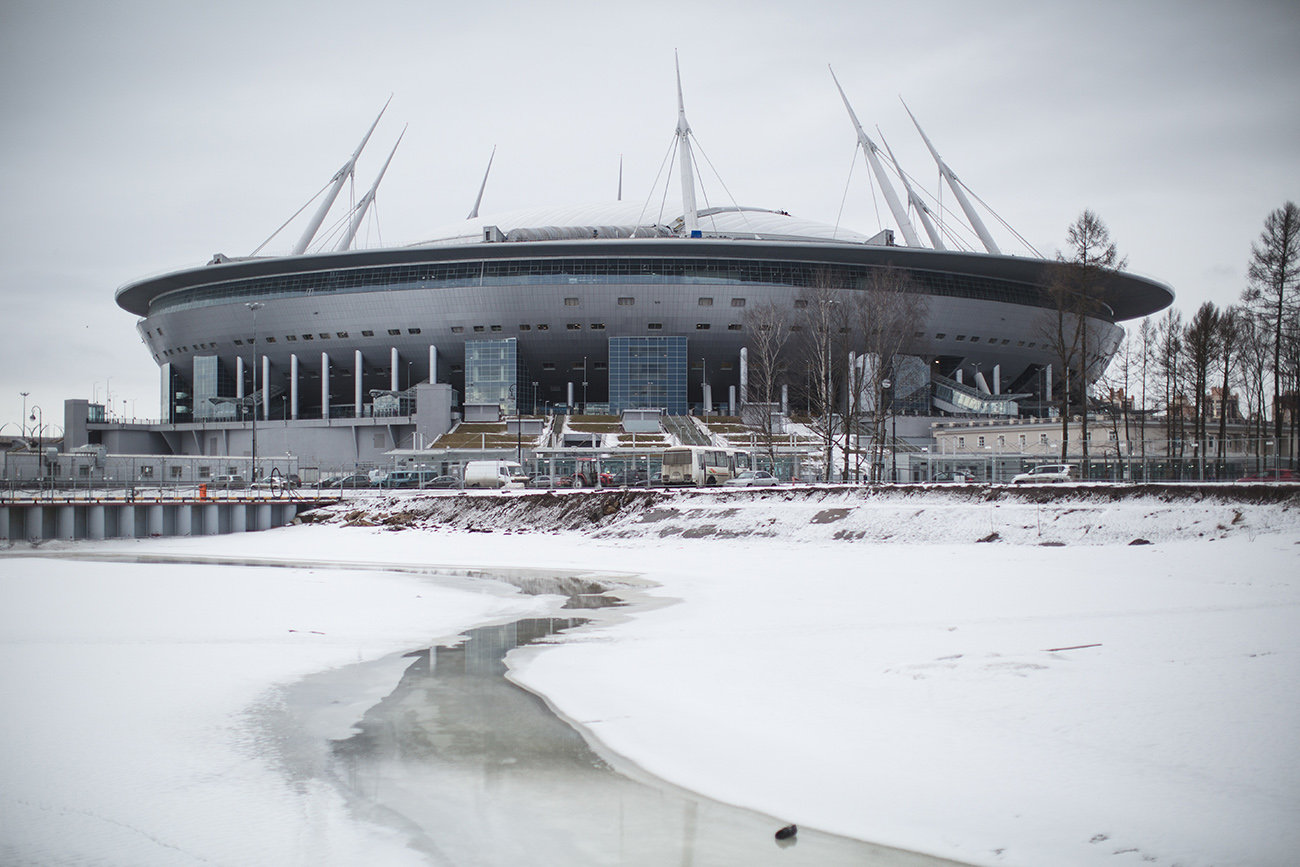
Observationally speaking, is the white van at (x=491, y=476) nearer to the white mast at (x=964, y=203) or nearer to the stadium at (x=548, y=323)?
the stadium at (x=548, y=323)

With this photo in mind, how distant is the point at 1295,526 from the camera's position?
67.1 feet

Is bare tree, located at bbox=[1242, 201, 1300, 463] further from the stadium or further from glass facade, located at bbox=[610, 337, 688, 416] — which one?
glass facade, located at bbox=[610, 337, 688, 416]

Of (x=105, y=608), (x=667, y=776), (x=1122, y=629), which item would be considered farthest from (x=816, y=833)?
(x=105, y=608)

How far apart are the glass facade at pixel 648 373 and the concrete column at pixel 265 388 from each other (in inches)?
1450

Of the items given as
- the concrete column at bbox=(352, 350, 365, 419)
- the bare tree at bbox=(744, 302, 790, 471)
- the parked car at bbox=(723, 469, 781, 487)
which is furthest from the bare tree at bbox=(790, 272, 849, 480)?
the concrete column at bbox=(352, 350, 365, 419)

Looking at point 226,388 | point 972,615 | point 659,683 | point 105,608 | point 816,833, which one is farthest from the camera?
point 226,388

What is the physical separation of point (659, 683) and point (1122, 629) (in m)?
6.22

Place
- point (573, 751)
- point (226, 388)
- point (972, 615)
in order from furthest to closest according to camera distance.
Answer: point (226, 388)
point (972, 615)
point (573, 751)

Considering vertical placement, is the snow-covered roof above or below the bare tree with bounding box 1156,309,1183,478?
above

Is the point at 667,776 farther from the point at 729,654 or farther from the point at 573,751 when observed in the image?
the point at 729,654

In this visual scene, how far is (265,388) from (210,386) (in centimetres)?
1041

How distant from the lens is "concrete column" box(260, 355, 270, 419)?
96.7 metres

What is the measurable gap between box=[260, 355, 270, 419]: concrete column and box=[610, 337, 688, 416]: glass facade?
1450 inches

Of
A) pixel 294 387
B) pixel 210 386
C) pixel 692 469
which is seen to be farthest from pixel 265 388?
pixel 692 469
